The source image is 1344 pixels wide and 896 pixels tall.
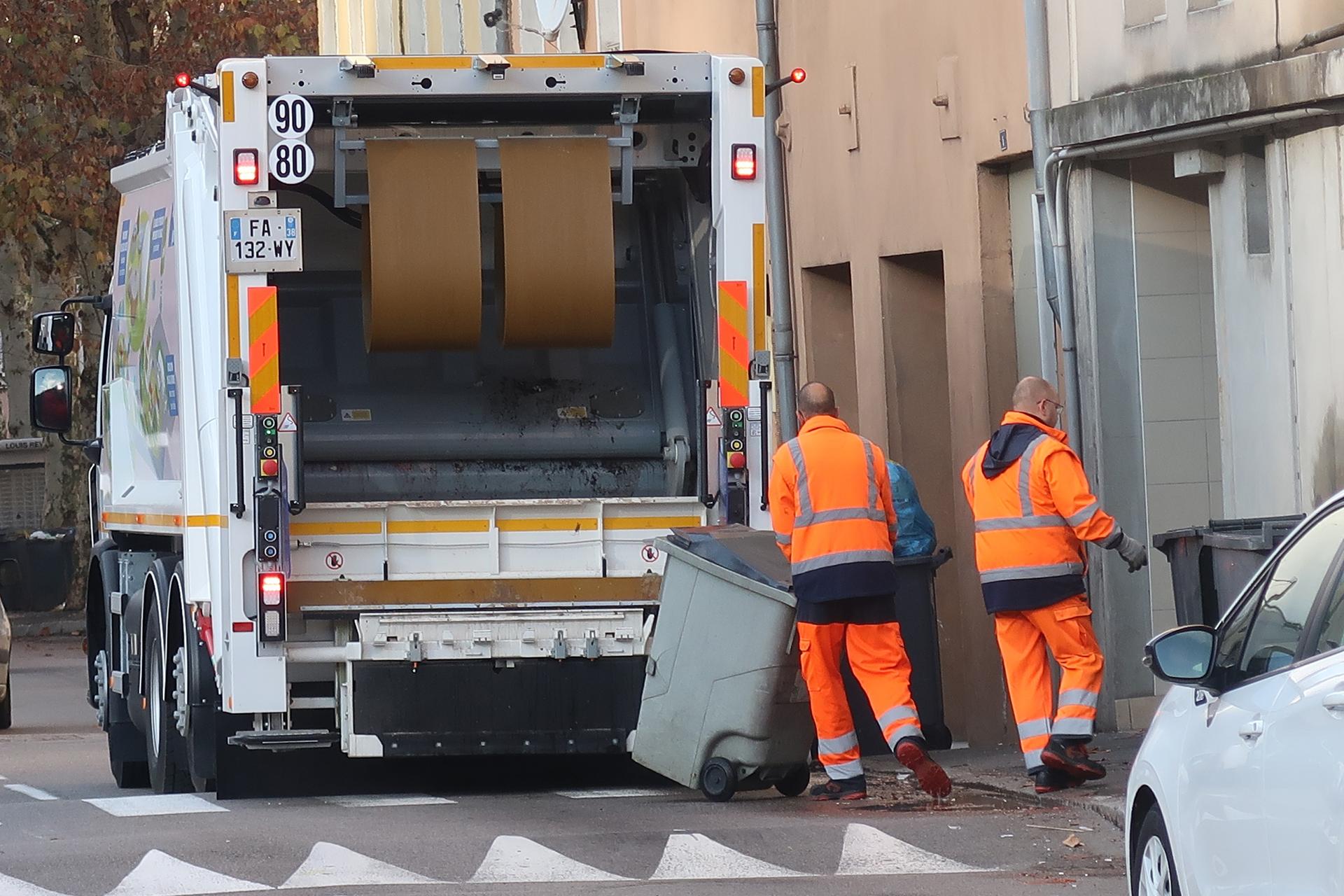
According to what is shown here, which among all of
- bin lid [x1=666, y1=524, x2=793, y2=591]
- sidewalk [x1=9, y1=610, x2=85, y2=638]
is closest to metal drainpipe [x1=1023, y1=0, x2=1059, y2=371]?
bin lid [x1=666, y1=524, x2=793, y2=591]

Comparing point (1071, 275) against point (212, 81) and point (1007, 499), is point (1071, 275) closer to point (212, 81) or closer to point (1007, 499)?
point (1007, 499)

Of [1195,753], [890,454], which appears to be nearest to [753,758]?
[1195,753]

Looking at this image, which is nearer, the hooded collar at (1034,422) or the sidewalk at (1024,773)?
the sidewalk at (1024,773)

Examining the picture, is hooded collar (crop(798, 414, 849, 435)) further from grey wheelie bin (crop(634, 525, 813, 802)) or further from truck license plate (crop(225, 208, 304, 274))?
truck license plate (crop(225, 208, 304, 274))

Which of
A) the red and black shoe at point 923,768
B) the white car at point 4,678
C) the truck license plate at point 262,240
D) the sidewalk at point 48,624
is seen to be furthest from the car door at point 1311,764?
the sidewalk at point 48,624

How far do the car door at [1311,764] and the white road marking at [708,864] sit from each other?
9.66 feet

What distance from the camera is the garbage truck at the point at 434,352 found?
8.95m

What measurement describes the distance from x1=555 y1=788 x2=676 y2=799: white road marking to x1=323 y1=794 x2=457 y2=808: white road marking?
486mm

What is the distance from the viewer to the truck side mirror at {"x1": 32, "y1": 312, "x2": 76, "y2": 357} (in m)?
11.7

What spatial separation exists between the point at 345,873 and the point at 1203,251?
5169 mm

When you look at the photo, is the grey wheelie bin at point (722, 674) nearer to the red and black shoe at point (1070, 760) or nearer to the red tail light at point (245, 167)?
the red and black shoe at point (1070, 760)

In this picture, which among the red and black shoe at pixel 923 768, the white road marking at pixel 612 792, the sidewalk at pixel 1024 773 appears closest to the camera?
the sidewalk at pixel 1024 773

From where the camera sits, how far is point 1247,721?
4.68 meters

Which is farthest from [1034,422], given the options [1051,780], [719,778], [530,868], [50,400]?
[50,400]
